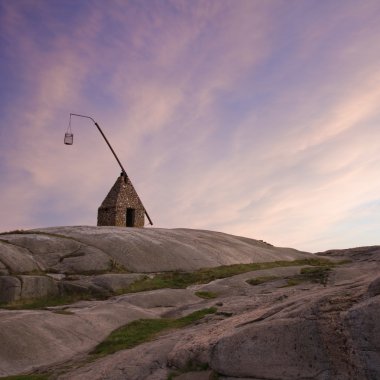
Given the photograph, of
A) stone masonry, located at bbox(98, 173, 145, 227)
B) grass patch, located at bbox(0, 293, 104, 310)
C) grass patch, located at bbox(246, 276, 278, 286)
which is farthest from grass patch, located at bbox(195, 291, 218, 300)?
stone masonry, located at bbox(98, 173, 145, 227)

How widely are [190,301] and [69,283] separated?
750 centimetres

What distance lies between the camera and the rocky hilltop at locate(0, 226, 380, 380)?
27.1ft

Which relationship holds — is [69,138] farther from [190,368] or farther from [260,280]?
[190,368]

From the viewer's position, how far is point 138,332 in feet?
52.9

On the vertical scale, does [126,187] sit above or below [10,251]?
above

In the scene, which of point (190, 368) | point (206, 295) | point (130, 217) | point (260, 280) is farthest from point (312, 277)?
point (130, 217)

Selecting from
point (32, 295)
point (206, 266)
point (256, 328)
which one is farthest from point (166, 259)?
point (256, 328)

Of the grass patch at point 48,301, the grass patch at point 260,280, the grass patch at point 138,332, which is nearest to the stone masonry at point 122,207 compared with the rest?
the grass patch at point 48,301

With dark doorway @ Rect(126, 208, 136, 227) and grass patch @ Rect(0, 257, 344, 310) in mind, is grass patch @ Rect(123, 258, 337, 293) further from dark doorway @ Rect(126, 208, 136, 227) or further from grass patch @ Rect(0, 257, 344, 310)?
dark doorway @ Rect(126, 208, 136, 227)

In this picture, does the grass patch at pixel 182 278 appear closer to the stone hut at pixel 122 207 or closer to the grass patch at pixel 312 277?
the grass patch at pixel 312 277

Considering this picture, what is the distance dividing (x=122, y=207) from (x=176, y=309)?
82.0ft

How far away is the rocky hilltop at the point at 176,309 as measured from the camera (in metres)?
8.26

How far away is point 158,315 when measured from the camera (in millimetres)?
19188

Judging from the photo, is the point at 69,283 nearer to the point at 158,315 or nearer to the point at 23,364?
the point at 158,315
